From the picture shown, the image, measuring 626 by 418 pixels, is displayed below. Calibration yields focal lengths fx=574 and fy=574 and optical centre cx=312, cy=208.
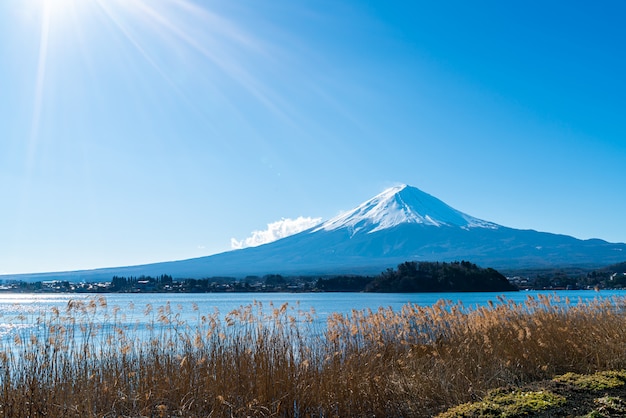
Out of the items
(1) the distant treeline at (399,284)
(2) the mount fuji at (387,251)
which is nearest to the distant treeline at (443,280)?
(1) the distant treeline at (399,284)

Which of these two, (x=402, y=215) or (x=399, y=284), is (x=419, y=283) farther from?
(x=402, y=215)

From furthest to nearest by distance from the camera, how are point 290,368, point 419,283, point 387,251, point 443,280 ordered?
1. point 387,251
2. point 419,283
3. point 443,280
4. point 290,368

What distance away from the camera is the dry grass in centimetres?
601

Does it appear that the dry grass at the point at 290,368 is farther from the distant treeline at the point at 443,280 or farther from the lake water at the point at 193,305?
the distant treeline at the point at 443,280

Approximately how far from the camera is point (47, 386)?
19.1ft

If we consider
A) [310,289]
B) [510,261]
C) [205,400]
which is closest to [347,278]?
[310,289]

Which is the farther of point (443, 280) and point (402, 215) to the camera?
point (402, 215)

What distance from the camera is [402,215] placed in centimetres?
17138

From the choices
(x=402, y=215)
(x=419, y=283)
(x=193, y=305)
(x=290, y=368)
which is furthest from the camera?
(x=402, y=215)

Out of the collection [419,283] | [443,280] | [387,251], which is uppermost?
[387,251]

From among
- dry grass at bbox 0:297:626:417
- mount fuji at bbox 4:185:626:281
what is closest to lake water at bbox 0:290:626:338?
dry grass at bbox 0:297:626:417

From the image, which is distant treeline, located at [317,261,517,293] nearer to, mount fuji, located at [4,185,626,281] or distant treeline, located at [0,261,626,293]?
distant treeline, located at [0,261,626,293]

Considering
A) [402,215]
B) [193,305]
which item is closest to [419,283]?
[193,305]

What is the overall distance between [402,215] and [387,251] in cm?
3007
